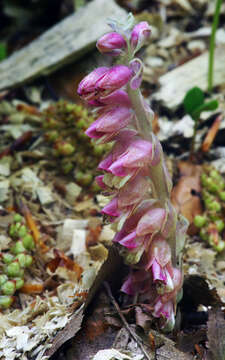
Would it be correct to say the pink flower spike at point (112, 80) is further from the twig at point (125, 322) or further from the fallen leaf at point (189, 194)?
the fallen leaf at point (189, 194)

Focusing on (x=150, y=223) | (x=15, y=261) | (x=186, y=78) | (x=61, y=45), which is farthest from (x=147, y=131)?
(x=61, y=45)

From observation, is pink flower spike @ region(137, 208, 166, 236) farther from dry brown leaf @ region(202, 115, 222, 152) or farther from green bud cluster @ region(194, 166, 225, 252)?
dry brown leaf @ region(202, 115, 222, 152)

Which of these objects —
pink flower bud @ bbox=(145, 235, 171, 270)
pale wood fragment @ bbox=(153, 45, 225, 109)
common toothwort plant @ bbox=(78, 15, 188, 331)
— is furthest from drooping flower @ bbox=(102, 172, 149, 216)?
pale wood fragment @ bbox=(153, 45, 225, 109)

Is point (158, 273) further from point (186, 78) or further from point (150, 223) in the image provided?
point (186, 78)

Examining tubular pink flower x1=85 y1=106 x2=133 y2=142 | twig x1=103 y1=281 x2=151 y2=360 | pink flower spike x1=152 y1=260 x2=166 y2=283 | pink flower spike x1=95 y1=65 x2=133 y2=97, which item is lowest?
twig x1=103 y1=281 x2=151 y2=360

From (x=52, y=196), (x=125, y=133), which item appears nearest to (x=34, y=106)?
(x=52, y=196)

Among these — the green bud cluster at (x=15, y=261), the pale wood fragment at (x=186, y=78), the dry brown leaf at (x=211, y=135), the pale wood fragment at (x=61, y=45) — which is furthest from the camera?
the pale wood fragment at (x=61, y=45)

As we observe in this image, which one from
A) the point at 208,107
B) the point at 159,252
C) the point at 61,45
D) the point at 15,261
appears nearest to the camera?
the point at 159,252

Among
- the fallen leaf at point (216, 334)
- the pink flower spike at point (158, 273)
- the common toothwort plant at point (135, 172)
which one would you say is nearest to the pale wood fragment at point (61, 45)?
the common toothwort plant at point (135, 172)
